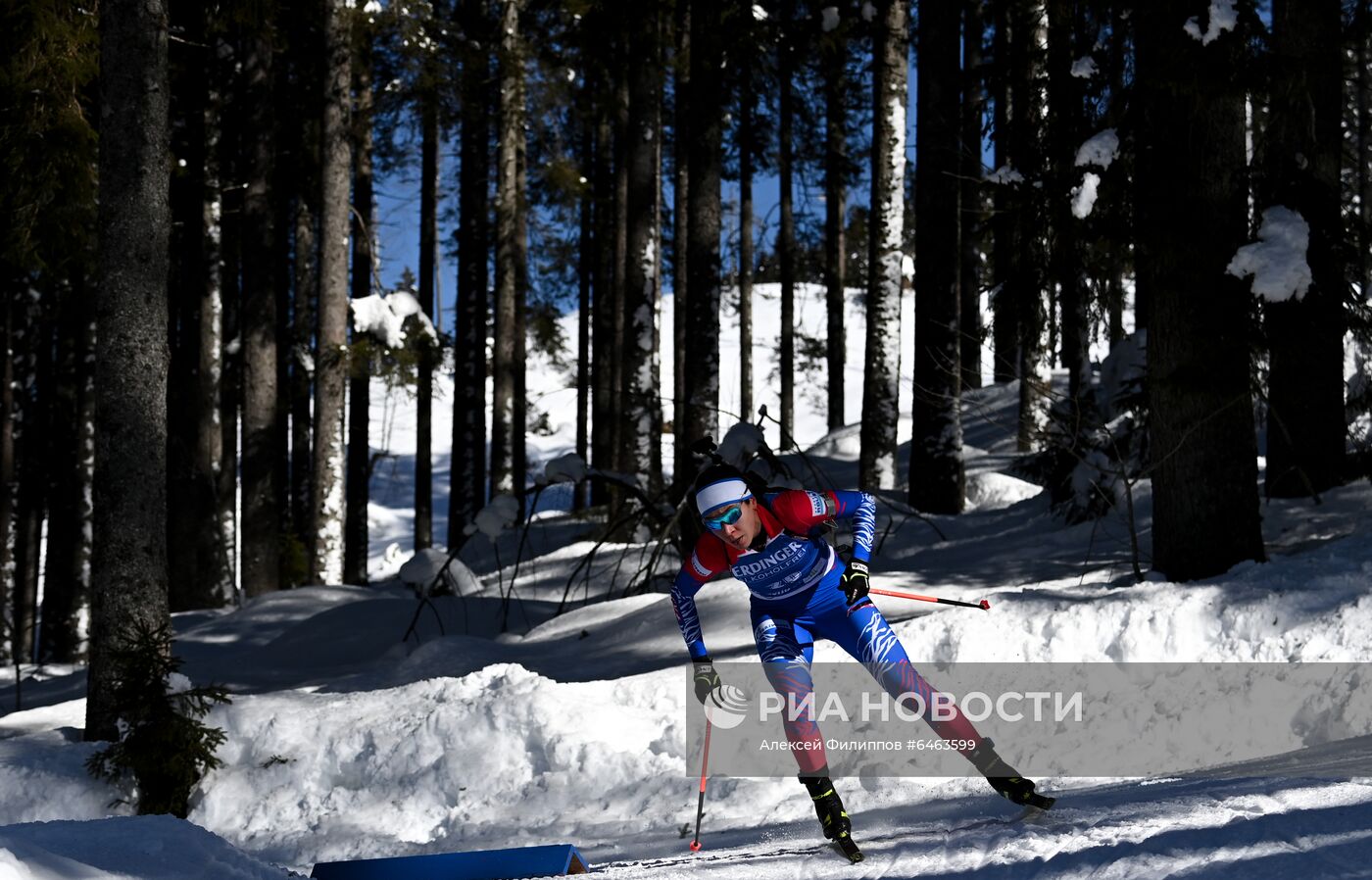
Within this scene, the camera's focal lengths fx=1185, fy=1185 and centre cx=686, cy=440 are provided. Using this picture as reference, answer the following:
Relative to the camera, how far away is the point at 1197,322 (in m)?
8.34

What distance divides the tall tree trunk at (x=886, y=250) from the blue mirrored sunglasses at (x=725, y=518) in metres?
8.57

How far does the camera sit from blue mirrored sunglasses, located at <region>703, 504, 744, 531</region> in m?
5.34

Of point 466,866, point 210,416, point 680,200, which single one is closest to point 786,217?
point 680,200

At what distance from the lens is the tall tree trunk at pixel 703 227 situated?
12695mm

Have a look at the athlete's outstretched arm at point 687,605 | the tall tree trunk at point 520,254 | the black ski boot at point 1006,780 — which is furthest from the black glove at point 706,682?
the tall tree trunk at point 520,254

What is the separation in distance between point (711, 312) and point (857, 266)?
28170 mm

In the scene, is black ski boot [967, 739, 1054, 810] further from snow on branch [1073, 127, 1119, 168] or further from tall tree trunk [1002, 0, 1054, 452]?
snow on branch [1073, 127, 1119, 168]

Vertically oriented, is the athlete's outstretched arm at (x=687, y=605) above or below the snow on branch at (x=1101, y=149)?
below

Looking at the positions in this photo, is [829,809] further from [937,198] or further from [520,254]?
[520,254]

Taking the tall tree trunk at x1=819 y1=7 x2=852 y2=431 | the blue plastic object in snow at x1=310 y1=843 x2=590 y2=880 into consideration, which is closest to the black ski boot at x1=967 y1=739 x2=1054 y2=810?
the blue plastic object in snow at x1=310 y1=843 x2=590 y2=880

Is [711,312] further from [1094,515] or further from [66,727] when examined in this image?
[66,727]

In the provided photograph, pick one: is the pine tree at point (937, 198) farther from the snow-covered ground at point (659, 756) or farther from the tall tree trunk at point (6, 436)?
the tall tree trunk at point (6, 436)

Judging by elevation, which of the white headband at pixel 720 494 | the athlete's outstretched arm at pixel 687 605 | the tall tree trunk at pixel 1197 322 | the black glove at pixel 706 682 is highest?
the tall tree trunk at pixel 1197 322

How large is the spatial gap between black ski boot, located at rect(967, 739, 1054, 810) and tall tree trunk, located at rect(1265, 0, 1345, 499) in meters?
4.46
